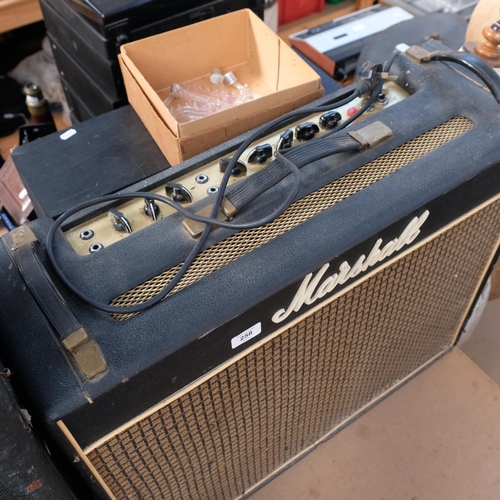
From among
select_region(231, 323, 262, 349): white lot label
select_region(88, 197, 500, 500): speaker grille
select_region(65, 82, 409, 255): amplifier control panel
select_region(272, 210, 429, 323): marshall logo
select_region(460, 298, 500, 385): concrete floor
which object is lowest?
select_region(460, 298, 500, 385): concrete floor

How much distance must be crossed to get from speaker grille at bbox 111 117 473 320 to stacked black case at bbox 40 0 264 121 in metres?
0.49

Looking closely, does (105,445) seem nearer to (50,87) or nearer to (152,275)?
(152,275)

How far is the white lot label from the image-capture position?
0.46m

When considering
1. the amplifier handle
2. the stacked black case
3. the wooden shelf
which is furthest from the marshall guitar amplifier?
the wooden shelf

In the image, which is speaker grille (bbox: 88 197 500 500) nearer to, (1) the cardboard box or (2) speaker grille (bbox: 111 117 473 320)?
(2) speaker grille (bbox: 111 117 473 320)

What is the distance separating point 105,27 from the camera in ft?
2.61

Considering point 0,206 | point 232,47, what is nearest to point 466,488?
point 232,47

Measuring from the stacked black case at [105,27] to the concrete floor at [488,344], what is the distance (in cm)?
80

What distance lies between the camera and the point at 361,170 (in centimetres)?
55

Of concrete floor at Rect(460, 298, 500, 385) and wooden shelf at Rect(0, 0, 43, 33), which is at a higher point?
wooden shelf at Rect(0, 0, 43, 33)

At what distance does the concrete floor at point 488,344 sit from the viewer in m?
1.06

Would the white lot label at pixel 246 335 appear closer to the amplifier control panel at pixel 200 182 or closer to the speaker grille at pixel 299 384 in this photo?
the speaker grille at pixel 299 384

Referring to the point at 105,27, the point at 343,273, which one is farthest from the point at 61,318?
the point at 105,27

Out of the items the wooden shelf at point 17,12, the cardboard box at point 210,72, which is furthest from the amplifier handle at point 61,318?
the wooden shelf at point 17,12
